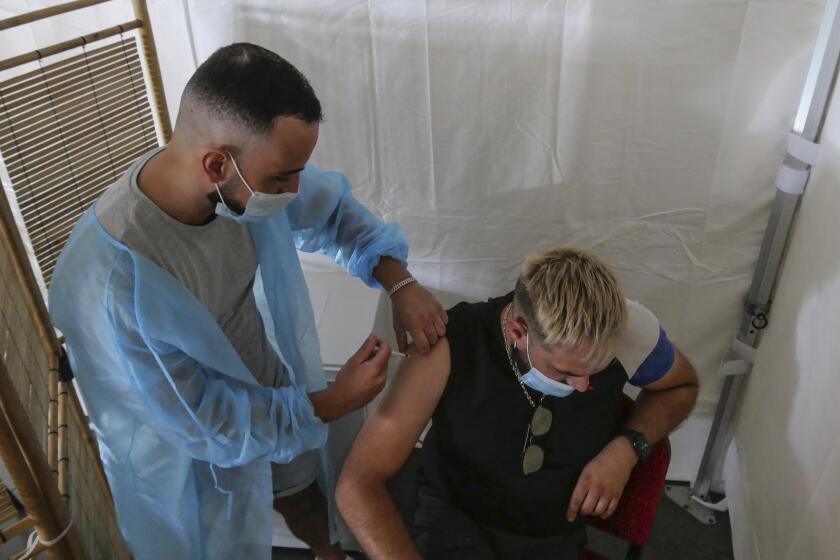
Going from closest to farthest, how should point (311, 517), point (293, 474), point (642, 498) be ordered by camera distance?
point (642, 498)
point (293, 474)
point (311, 517)

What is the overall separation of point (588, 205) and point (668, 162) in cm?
23

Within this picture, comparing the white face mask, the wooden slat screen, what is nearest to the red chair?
the white face mask

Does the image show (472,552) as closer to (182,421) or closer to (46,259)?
(182,421)

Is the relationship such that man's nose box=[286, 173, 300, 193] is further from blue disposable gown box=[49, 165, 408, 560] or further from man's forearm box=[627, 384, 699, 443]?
man's forearm box=[627, 384, 699, 443]

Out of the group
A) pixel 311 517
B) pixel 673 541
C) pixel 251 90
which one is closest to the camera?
pixel 251 90

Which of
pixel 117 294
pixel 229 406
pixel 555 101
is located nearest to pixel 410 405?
pixel 229 406

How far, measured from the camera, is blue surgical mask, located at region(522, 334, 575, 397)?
4.50ft

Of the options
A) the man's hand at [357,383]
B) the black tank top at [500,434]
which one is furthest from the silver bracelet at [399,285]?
the man's hand at [357,383]

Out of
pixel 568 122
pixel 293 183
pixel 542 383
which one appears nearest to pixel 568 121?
pixel 568 122

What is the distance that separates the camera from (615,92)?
168 centimetres

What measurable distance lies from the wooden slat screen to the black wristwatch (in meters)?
1.36

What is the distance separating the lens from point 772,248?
5.76ft

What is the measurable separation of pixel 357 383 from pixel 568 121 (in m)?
0.88

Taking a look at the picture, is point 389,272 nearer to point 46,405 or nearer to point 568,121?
point 568,121
